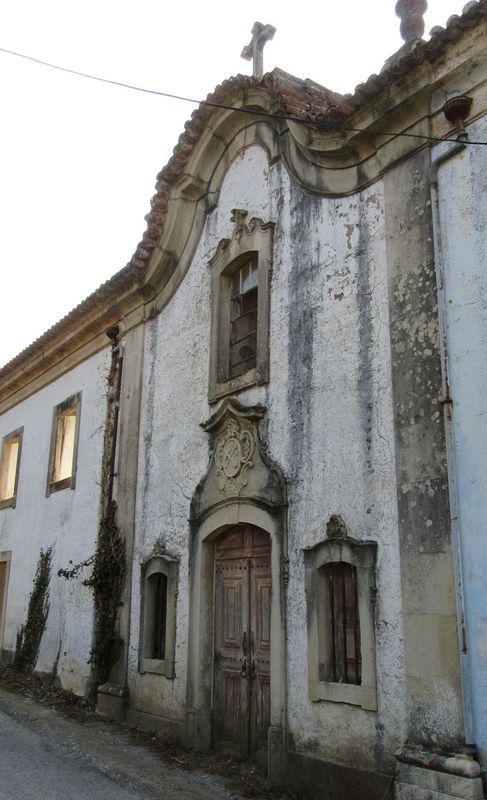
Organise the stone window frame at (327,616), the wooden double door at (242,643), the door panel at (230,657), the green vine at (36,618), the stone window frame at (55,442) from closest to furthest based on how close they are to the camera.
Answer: the stone window frame at (327,616), the wooden double door at (242,643), the door panel at (230,657), the stone window frame at (55,442), the green vine at (36,618)

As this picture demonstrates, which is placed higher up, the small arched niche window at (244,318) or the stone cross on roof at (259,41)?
the stone cross on roof at (259,41)

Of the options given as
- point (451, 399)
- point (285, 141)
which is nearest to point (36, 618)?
point (285, 141)

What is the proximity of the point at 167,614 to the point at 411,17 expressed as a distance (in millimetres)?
7095

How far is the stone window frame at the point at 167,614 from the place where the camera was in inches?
337

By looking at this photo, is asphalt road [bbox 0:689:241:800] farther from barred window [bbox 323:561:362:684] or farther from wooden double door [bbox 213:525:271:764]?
barred window [bbox 323:561:362:684]

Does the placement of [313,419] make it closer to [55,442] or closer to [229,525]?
[229,525]

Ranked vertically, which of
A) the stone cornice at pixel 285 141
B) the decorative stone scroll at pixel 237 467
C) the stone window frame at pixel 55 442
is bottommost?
the decorative stone scroll at pixel 237 467

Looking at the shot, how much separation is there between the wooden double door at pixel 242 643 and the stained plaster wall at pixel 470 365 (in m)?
2.62

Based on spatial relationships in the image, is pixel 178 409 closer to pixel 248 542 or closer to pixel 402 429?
pixel 248 542

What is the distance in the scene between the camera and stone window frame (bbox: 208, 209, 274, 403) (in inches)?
315

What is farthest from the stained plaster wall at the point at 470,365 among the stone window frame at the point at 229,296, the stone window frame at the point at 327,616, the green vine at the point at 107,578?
the green vine at the point at 107,578

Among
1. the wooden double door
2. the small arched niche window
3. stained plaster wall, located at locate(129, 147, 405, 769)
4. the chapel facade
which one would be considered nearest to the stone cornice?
the chapel facade

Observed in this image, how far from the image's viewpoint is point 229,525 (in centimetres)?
798

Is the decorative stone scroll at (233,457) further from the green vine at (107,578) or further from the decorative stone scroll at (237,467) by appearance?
the green vine at (107,578)
